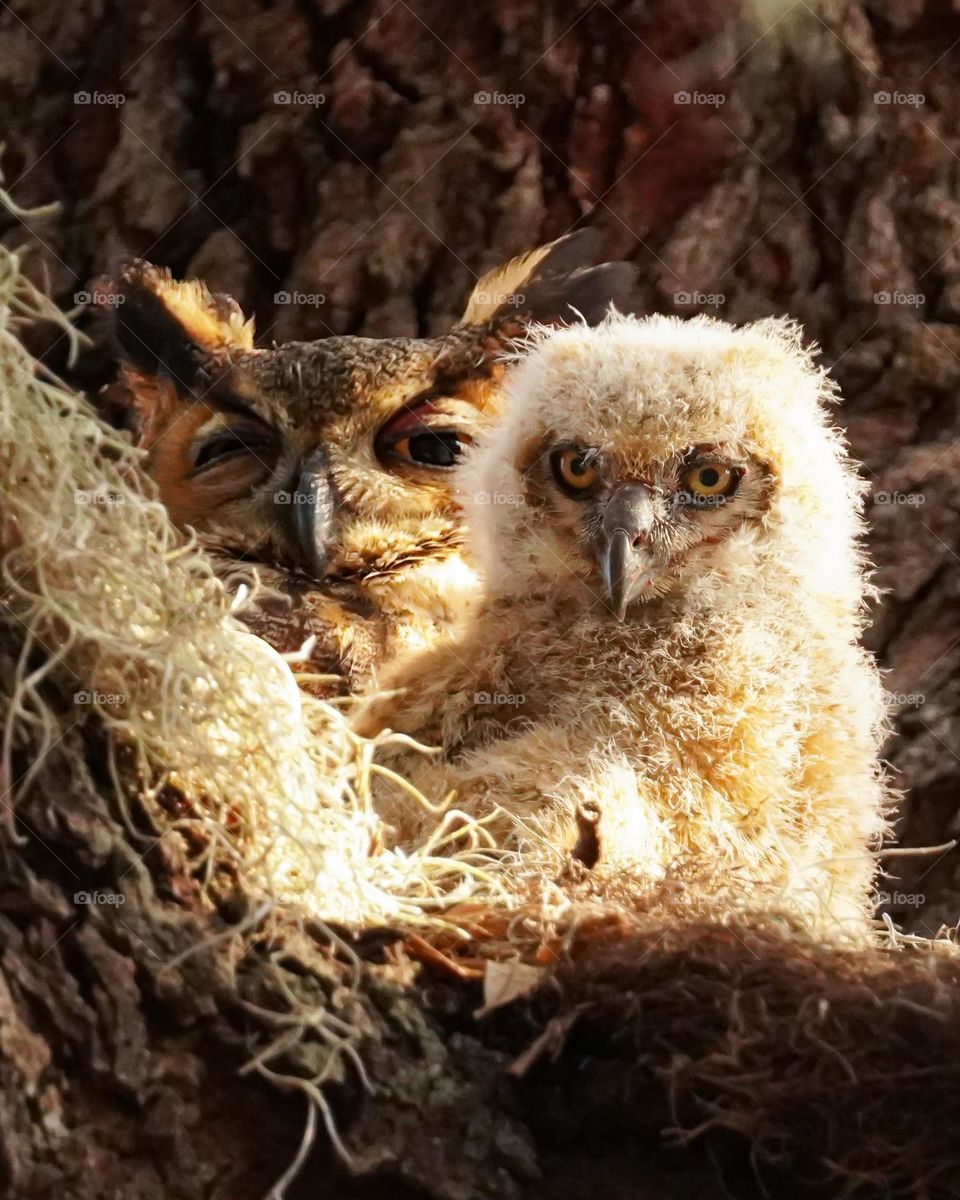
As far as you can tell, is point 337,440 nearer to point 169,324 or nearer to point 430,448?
point 430,448

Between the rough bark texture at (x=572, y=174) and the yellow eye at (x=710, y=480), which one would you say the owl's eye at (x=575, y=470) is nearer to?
the yellow eye at (x=710, y=480)

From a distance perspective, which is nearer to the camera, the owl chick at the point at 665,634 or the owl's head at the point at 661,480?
the owl chick at the point at 665,634

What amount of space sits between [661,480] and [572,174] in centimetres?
165

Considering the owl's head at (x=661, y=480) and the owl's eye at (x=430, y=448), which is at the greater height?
the owl's head at (x=661, y=480)

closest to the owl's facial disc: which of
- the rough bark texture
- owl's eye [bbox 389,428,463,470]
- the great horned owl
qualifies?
the great horned owl

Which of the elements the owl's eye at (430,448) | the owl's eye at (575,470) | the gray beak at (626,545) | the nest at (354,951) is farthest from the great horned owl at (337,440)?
the nest at (354,951)

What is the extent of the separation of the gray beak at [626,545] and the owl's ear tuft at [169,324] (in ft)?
4.13

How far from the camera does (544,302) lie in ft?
10.9

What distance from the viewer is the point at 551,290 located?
3.34 m

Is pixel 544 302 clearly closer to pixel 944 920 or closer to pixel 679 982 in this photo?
pixel 944 920

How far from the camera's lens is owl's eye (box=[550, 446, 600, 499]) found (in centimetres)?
246

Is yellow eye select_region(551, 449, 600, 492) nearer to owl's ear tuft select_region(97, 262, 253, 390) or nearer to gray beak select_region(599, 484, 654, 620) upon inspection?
gray beak select_region(599, 484, 654, 620)

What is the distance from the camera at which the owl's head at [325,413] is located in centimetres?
304

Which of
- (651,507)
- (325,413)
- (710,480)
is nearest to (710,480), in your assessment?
(710,480)
